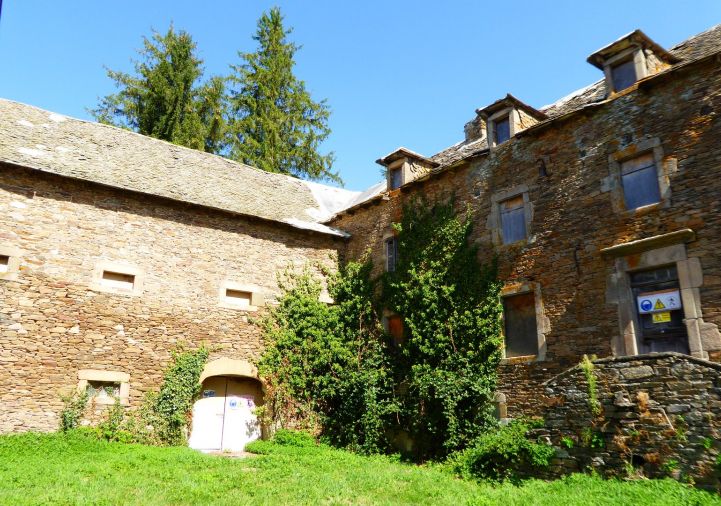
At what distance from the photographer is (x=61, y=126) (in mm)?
15336

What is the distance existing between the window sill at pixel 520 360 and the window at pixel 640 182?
362cm

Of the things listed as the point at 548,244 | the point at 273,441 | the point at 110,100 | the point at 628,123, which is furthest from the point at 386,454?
the point at 110,100

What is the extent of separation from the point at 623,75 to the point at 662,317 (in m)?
5.33

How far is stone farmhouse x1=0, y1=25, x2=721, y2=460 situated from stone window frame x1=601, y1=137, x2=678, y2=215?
3 cm

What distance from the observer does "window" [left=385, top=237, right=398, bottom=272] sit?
15.3 meters

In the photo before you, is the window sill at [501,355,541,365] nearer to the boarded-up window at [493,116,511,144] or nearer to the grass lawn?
the grass lawn

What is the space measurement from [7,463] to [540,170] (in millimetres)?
Answer: 12190

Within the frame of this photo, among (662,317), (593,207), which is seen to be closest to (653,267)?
(662,317)

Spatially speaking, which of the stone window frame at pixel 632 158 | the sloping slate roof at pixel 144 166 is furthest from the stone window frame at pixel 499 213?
the sloping slate roof at pixel 144 166

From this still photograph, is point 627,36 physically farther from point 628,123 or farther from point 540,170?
point 540,170

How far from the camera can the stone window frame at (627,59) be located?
1084cm

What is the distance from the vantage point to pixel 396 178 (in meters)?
16.2

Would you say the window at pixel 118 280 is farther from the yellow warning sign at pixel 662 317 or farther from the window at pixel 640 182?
the yellow warning sign at pixel 662 317

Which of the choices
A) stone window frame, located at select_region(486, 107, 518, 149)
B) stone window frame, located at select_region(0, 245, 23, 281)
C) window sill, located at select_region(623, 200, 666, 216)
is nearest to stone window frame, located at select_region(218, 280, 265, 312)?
stone window frame, located at select_region(0, 245, 23, 281)
